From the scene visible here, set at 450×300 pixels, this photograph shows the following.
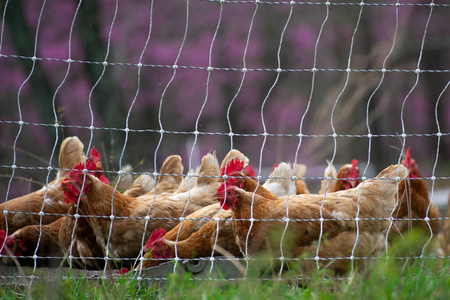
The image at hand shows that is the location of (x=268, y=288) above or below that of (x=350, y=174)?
below

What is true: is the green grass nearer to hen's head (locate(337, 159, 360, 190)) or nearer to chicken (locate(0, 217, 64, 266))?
chicken (locate(0, 217, 64, 266))

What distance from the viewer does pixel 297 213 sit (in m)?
3.27

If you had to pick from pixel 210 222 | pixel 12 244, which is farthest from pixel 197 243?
pixel 12 244

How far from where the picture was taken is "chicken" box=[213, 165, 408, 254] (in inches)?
125

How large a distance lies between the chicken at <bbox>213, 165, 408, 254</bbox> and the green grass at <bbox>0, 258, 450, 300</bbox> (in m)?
0.46

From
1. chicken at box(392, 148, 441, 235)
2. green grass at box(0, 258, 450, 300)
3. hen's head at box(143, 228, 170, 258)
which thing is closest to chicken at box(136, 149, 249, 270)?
hen's head at box(143, 228, 170, 258)

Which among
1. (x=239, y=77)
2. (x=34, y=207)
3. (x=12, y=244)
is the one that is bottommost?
(x=12, y=244)

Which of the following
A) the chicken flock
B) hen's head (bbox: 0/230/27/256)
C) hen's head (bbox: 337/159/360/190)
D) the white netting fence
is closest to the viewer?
the chicken flock

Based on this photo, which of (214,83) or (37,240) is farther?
(214,83)

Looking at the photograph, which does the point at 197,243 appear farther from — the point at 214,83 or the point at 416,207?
the point at 214,83

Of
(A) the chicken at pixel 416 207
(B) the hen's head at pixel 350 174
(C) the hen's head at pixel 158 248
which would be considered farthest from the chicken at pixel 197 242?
(A) the chicken at pixel 416 207

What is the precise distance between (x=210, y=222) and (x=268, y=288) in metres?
1.10

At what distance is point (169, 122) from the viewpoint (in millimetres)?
13594

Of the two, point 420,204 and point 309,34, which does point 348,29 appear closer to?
point 309,34
